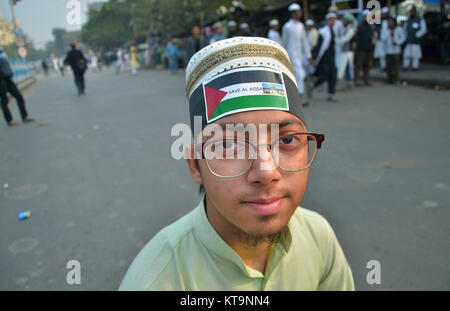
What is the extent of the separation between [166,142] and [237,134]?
4623 millimetres

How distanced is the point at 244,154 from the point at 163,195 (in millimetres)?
2770

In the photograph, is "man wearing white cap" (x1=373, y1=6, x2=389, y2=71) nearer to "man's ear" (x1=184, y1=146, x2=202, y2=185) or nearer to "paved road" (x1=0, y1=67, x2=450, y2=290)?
"paved road" (x1=0, y1=67, x2=450, y2=290)

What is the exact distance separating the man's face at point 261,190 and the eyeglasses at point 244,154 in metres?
0.02

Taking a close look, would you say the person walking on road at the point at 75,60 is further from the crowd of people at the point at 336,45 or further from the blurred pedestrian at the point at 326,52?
the blurred pedestrian at the point at 326,52

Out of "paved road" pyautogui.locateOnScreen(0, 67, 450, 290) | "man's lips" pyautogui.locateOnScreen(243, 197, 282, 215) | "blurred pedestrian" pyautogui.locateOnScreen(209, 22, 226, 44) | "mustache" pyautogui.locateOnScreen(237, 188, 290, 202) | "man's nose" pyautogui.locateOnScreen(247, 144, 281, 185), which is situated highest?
"blurred pedestrian" pyautogui.locateOnScreen(209, 22, 226, 44)

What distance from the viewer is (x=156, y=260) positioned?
1129mm

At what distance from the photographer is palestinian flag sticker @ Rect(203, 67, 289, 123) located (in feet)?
3.40

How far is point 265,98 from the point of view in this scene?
3.43 ft

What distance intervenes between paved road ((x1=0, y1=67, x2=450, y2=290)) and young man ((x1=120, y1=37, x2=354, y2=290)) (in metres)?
1.33

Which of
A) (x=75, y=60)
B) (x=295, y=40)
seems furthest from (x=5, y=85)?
(x=295, y=40)

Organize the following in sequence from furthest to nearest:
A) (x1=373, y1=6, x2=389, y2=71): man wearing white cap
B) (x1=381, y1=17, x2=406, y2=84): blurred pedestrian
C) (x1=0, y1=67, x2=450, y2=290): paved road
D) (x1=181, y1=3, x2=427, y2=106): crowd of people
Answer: (x1=373, y1=6, x2=389, y2=71): man wearing white cap < (x1=381, y1=17, x2=406, y2=84): blurred pedestrian < (x1=181, y1=3, x2=427, y2=106): crowd of people < (x1=0, y1=67, x2=450, y2=290): paved road

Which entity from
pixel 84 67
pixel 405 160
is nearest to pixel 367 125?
pixel 405 160

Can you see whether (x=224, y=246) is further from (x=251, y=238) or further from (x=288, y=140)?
(x=288, y=140)

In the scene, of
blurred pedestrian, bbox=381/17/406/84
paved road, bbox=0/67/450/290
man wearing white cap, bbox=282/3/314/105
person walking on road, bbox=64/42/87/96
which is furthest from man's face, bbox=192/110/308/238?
person walking on road, bbox=64/42/87/96
